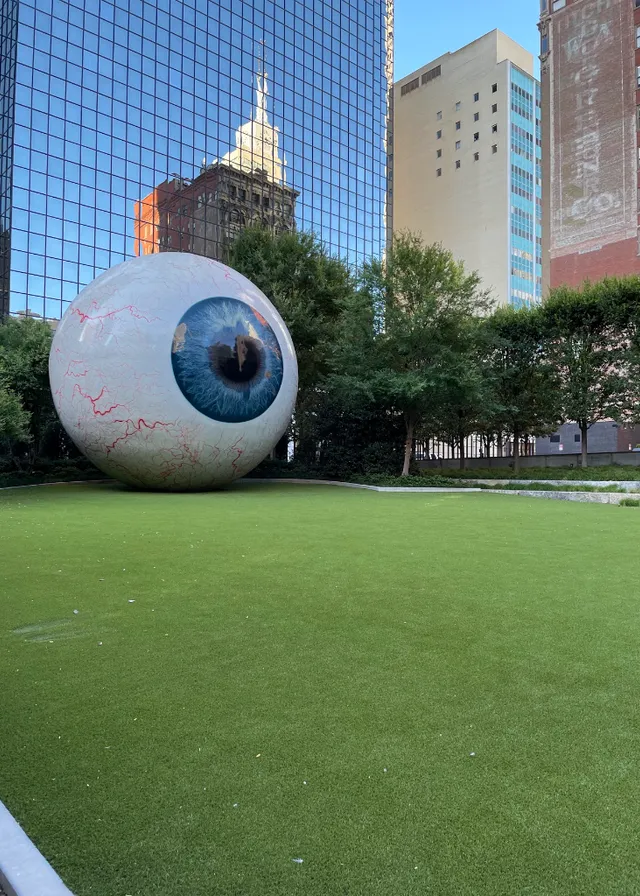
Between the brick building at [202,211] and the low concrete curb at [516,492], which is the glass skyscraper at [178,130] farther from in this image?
the low concrete curb at [516,492]

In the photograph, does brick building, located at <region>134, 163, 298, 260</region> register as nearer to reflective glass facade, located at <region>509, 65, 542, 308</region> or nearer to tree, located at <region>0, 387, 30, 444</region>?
tree, located at <region>0, 387, 30, 444</region>

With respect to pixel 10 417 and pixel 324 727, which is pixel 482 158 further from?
pixel 324 727

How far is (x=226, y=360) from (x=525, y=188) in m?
92.5

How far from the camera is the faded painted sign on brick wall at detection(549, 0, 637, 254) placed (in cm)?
5106

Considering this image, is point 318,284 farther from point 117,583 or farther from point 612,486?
point 117,583

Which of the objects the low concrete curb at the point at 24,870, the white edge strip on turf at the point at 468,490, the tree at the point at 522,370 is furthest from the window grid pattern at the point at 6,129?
the low concrete curb at the point at 24,870

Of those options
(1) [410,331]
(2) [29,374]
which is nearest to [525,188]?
(1) [410,331]

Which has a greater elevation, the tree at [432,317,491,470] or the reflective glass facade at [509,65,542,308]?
the reflective glass facade at [509,65,542,308]

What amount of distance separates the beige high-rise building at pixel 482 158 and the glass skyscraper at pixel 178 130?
2799 cm

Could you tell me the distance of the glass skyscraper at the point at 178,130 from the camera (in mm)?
45094

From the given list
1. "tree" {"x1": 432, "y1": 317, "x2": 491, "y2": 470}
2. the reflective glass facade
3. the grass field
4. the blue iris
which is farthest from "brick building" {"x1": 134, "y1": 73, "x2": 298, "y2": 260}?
the grass field

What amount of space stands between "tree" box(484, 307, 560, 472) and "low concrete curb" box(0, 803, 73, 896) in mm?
26129

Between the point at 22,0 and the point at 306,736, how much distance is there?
191 feet

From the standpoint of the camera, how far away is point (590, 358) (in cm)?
2580
